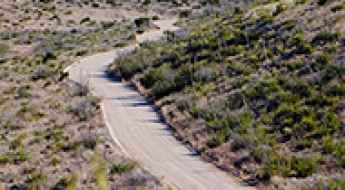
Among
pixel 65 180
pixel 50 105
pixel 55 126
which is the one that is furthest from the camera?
pixel 50 105

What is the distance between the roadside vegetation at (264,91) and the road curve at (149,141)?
618 mm

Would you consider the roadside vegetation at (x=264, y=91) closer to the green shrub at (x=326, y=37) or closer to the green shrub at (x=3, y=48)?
the green shrub at (x=326, y=37)

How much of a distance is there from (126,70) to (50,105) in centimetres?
888

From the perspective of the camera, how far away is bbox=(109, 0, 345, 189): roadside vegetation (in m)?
20.3

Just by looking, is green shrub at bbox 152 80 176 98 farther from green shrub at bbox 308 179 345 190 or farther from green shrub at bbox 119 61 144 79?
green shrub at bbox 308 179 345 190

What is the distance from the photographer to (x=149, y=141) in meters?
25.0

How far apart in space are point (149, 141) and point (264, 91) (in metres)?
5.27

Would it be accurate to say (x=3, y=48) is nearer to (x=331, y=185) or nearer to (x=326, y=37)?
(x=326, y=37)

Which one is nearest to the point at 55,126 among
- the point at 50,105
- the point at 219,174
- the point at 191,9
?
the point at 50,105

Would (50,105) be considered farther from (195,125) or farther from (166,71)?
(195,125)

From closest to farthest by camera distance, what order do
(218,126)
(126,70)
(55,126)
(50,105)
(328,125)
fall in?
(328,125) < (218,126) < (55,126) < (50,105) < (126,70)

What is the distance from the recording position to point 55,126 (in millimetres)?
28500

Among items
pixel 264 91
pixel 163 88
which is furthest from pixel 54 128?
pixel 264 91

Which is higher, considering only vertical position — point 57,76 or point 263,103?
point 263,103
